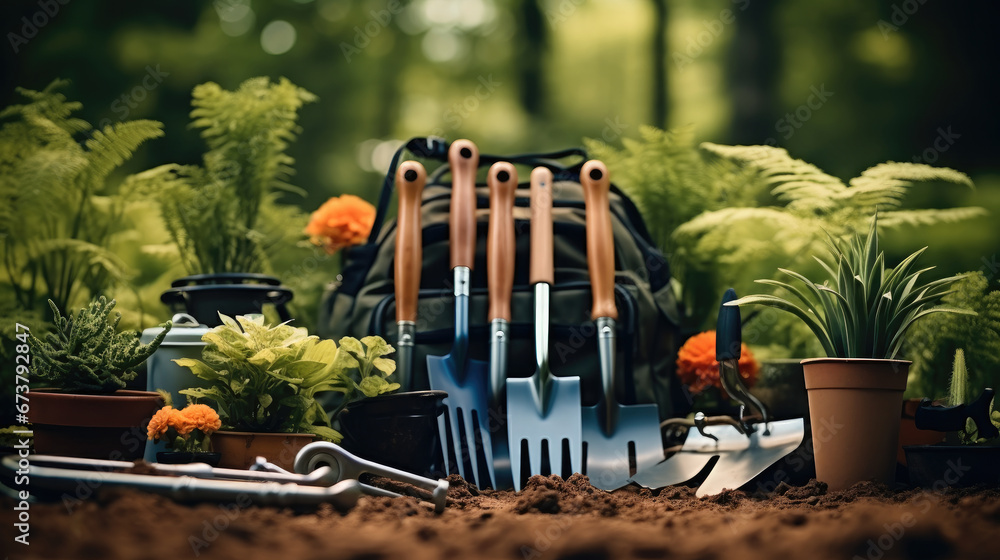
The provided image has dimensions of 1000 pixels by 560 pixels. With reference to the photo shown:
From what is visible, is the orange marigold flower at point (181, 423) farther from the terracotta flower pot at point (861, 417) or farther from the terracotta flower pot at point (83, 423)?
the terracotta flower pot at point (861, 417)

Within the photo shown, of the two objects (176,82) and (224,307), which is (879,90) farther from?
(176,82)

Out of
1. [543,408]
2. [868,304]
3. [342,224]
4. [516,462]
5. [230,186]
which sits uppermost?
[230,186]

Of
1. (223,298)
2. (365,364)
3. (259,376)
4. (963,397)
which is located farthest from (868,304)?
(223,298)

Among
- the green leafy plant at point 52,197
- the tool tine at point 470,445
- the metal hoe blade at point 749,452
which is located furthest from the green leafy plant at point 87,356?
the metal hoe blade at point 749,452

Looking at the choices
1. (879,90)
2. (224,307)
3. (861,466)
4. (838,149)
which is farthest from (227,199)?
(879,90)

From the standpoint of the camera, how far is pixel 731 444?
1.56m

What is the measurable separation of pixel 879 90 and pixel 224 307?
10.6 feet

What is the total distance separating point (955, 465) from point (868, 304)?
12.1 inches

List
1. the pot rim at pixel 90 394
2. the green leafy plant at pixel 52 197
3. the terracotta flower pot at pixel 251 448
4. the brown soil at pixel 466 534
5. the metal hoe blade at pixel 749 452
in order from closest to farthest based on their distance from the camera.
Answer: the brown soil at pixel 466 534
the pot rim at pixel 90 394
the terracotta flower pot at pixel 251 448
the metal hoe blade at pixel 749 452
the green leafy plant at pixel 52 197

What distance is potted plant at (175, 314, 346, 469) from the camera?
1281mm

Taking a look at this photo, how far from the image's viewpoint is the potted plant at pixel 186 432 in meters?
1.20

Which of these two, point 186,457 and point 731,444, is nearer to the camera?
point 186,457

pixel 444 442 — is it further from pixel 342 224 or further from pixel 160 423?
pixel 342 224

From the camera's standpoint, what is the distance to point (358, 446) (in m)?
1.53
